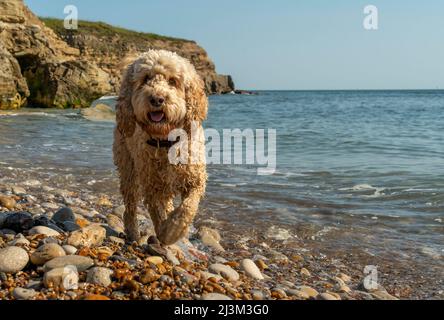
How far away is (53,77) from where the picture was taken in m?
32.2

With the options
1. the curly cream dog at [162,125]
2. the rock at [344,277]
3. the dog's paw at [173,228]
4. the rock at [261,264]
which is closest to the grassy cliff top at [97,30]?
the curly cream dog at [162,125]

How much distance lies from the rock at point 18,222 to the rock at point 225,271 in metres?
1.90

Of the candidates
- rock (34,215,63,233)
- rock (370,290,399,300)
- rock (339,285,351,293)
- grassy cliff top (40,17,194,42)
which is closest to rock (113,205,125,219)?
rock (34,215,63,233)

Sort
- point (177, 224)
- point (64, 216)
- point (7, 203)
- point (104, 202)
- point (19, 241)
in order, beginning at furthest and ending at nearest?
point (104, 202) → point (7, 203) → point (64, 216) → point (177, 224) → point (19, 241)

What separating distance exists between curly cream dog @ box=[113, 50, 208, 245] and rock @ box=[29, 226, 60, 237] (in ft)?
3.23

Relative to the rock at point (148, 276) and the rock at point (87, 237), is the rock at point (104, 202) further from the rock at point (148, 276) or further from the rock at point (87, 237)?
the rock at point (148, 276)

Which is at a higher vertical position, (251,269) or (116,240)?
(116,240)

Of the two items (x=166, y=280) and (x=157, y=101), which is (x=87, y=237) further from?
(x=157, y=101)

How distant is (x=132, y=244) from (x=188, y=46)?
→ 110537 mm

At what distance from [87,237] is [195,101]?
1.66 meters

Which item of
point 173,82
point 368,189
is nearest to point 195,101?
point 173,82

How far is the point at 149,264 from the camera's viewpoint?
4070 millimetres

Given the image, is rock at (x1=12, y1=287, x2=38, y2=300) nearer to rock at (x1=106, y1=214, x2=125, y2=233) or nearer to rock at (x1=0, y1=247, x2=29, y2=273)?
rock at (x1=0, y1=247, x2=29, y2=273)
